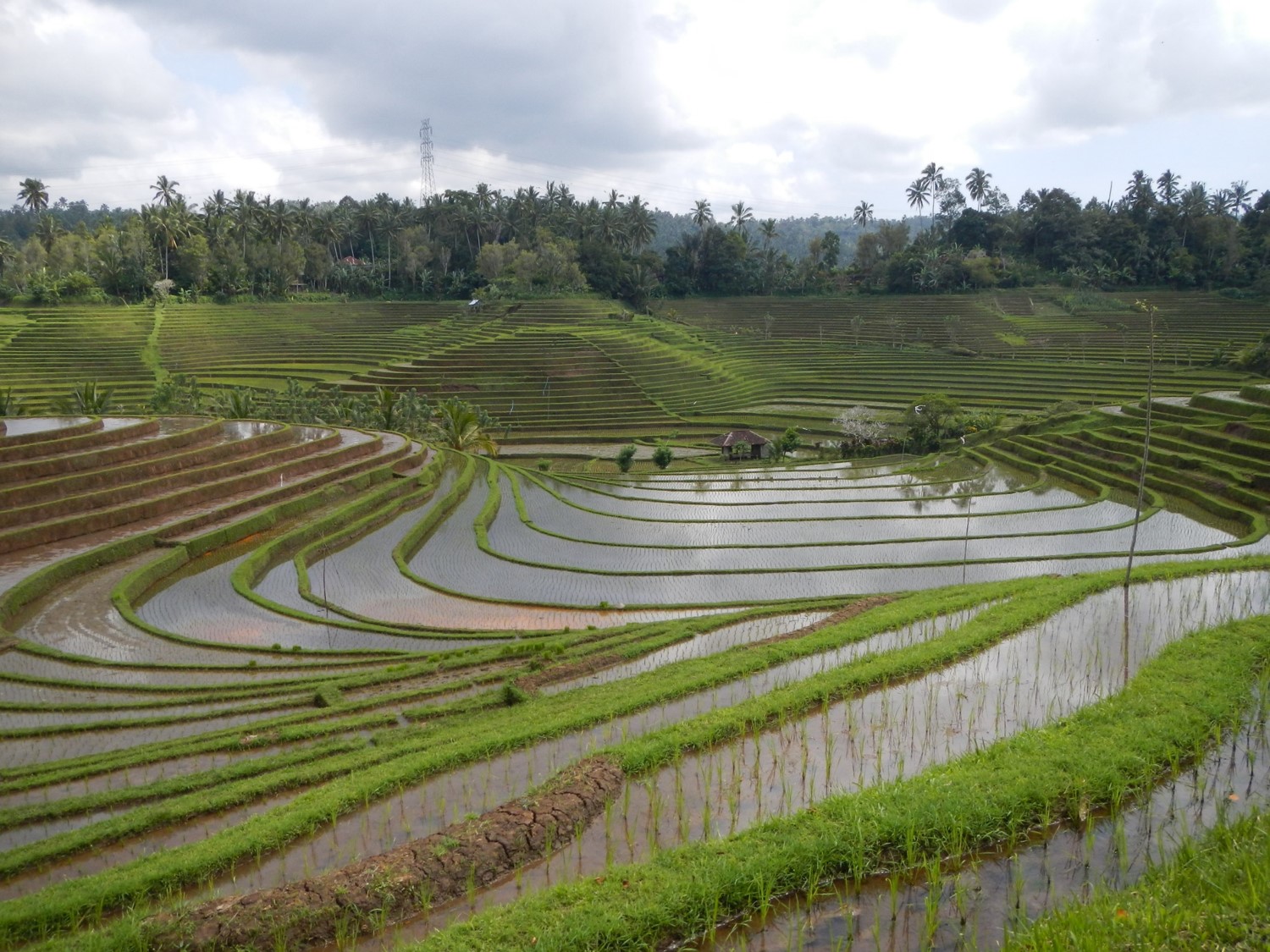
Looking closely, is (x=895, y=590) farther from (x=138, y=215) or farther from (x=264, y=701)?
(x=138, y=215)

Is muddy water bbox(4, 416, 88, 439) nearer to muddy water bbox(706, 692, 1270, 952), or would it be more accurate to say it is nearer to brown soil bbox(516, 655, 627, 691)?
brown soil bbox(516, 655, 627, 691)

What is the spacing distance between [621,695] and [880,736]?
291cm

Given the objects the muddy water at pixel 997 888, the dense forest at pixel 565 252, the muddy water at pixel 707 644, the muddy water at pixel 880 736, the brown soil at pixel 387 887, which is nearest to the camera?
the brown soil at pixel 387 887

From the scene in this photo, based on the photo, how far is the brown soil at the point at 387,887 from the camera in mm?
5465

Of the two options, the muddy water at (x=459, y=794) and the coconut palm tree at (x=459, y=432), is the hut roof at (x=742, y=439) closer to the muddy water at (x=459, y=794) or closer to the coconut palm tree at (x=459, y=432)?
the coconut palm tree at (x=459, y=432)

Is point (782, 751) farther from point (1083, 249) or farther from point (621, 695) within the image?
point (1083, 249)

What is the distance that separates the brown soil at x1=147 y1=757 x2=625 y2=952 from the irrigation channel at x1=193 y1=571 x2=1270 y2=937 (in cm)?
15

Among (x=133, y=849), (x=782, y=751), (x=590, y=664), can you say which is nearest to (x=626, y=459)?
(x=590, y=664)

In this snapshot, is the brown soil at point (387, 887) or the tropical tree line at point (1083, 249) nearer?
the brown soil at point (387, 887)

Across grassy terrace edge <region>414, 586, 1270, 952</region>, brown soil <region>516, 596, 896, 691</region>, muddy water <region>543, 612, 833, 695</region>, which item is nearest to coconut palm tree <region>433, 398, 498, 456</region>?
muddy water <region>543, 612, 833, 695</region>

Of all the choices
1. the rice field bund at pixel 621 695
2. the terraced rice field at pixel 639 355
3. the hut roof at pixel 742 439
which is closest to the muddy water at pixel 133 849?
the rice field bund at pixel 621 695

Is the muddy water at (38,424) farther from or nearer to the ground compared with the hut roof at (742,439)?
farther from the ground

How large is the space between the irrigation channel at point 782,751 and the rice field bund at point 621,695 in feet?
0.16

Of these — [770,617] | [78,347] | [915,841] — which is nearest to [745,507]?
[770,617]
